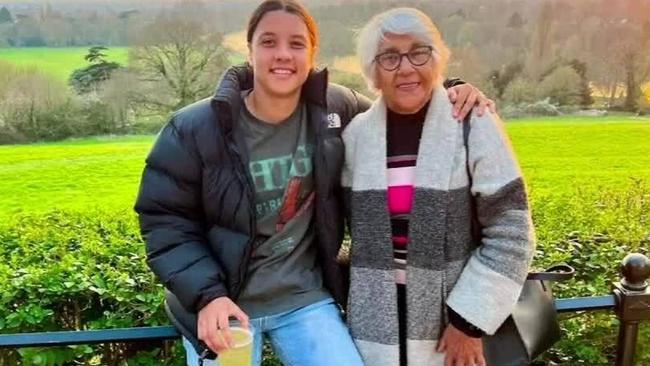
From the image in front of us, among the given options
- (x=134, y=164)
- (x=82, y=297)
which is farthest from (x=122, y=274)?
(x=134, y=164)

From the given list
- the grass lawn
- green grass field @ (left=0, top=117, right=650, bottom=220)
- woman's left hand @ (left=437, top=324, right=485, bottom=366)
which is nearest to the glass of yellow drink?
woman's left hand @ (left=437, top=324, right=485, bottom=366)

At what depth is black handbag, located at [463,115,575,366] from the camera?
201 cm

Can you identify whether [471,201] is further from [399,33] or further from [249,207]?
[249,207]

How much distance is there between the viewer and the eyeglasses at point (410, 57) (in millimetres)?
1983

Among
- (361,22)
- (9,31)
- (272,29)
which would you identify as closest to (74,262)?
(272,29)

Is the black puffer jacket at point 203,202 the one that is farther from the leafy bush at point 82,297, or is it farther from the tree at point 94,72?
the tree at point 94,72

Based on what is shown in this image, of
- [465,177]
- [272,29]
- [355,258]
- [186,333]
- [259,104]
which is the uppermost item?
[272,29]

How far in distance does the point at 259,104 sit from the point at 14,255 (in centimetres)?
117

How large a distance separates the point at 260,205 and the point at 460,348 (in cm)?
63

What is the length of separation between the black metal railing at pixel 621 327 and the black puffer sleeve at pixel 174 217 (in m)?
0.22

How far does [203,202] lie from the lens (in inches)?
80.0

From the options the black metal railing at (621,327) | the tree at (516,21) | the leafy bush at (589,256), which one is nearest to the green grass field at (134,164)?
the leafy bush at (589,256)

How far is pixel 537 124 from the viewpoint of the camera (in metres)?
A: 3.74

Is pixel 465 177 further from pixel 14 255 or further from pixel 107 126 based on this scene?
pixel 107 126
